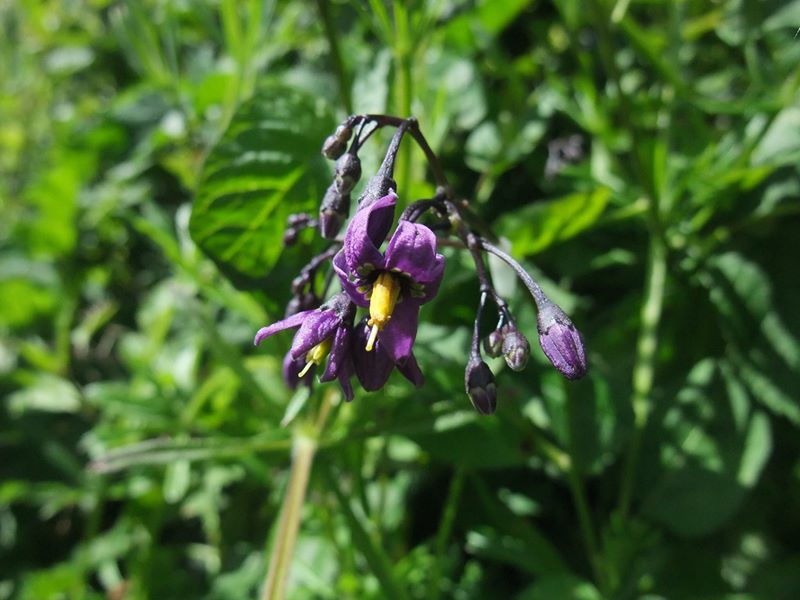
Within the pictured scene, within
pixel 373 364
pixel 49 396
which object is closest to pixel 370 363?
pixel 373 364

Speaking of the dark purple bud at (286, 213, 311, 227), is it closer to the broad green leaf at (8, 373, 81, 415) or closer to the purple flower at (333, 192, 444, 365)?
the purple flower at (333, 192, 444, 365)

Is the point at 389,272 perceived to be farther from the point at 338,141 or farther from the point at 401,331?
the point at 338,141

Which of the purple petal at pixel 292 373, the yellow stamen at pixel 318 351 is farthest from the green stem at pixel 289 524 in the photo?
the yellow stamen at pixel 318 351

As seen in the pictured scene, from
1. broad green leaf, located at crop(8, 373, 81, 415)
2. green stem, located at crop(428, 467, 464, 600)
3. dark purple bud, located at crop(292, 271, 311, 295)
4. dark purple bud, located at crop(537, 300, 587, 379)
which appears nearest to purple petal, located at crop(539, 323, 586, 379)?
dark purple bud, located at crop(537, 300, 587, 379)

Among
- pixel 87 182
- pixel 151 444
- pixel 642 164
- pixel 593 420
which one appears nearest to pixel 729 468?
pixel 593 420

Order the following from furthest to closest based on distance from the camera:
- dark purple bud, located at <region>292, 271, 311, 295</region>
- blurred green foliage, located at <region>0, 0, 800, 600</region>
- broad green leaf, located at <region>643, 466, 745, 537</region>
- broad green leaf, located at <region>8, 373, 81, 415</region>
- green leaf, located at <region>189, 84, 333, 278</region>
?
broad green leaf, located at <region>8, 373, 81, 415</region>, broad green leaf, located at <region>643, 466, 745, 537</region>, blurred green foliage, located at <region>0, 0, 800, 600</region>, green leaf, located at <region>189, 84, 333, 278</region>, dark purple bud, located at <region>292, 271, 311, 295</region>
